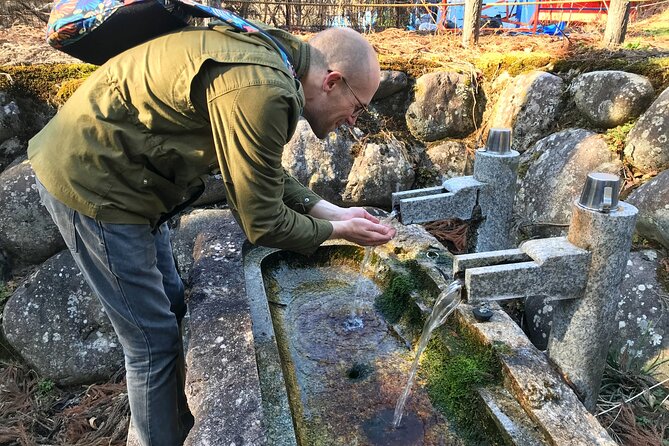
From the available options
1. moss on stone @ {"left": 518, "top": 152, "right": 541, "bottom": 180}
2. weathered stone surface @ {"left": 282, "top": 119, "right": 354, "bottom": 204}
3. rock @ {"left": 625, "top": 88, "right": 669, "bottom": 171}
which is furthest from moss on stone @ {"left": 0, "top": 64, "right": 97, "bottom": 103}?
rock @ {"left": 625, "top": 88, "right": 669, "bottom": 171}

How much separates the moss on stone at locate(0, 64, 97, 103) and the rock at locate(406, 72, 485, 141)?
2765mm

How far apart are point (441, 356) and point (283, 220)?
98 centimetres

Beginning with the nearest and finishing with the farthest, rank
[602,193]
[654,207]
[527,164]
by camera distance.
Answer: [602,193]
[654,207]
[527,164]

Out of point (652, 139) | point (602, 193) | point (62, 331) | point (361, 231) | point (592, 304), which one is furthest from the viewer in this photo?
point (62, 331)

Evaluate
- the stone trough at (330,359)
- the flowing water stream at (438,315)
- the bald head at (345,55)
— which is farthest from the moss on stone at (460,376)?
the bald head at (345,55)

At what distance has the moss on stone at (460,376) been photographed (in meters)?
1.78

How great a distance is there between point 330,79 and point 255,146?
16.6 inches

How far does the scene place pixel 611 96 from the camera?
2.97 metres

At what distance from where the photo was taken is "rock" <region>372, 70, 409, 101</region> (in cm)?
392

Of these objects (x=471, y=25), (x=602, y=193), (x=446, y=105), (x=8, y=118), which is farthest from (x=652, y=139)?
(x=8, y=118)

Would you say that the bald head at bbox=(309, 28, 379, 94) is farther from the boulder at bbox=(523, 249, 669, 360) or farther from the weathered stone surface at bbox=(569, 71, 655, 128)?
the weathered stone surface at bbox=(569, 71, 655, 128)

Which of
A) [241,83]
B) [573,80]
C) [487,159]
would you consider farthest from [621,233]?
[573,80]

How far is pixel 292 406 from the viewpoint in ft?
6.38

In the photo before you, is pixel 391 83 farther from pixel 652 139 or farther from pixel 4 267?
pixel 4 267
